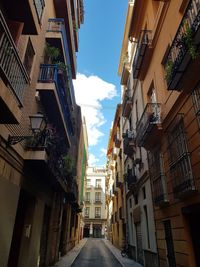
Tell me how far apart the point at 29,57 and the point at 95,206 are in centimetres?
5396

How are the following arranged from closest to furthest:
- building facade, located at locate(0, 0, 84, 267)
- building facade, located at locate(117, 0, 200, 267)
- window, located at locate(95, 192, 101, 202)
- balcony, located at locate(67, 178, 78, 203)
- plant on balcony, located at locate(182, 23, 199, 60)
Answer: plant on balcony, located at locate(182, 23, 199, 60)
building facade, located at locate(0, 0, 84, 267)
building facade, located at locate(117, 0, 200, 267)
balcony, located at locate(67, 178, 78, 203)
window, located at locate(95, 192, 101, 202)

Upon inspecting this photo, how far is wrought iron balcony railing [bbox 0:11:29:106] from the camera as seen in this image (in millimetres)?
4543

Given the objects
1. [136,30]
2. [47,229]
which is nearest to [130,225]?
[47,229]

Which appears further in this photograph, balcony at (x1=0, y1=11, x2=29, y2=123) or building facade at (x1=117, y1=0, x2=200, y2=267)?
building facade at (x1=117, y1=0, x2=200, y2=267)

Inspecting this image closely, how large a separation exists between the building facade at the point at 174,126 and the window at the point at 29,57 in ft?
16.6

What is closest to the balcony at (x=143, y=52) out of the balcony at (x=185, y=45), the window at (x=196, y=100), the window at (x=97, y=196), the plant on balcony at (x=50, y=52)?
the balcony at (x=185, y=45)

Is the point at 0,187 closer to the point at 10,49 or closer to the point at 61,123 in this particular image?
the point at 10,49

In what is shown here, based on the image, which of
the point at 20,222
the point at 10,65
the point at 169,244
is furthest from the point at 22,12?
the point at 169,244

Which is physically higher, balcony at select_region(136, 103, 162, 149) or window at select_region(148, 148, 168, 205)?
balcony at select_region(136, 103, 162, 149)

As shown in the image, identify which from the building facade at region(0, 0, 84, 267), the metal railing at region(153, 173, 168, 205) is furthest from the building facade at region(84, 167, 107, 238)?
the metal railing at region(153, 173, 168, 205)

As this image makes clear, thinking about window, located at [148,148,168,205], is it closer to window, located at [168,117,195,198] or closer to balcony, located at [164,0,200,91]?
window, located at [168,117,195,198]

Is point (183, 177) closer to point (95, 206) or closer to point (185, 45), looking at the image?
point (185, 45)

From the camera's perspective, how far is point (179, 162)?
691 centimetres

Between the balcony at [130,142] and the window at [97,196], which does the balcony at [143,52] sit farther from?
the window at [97,196]
